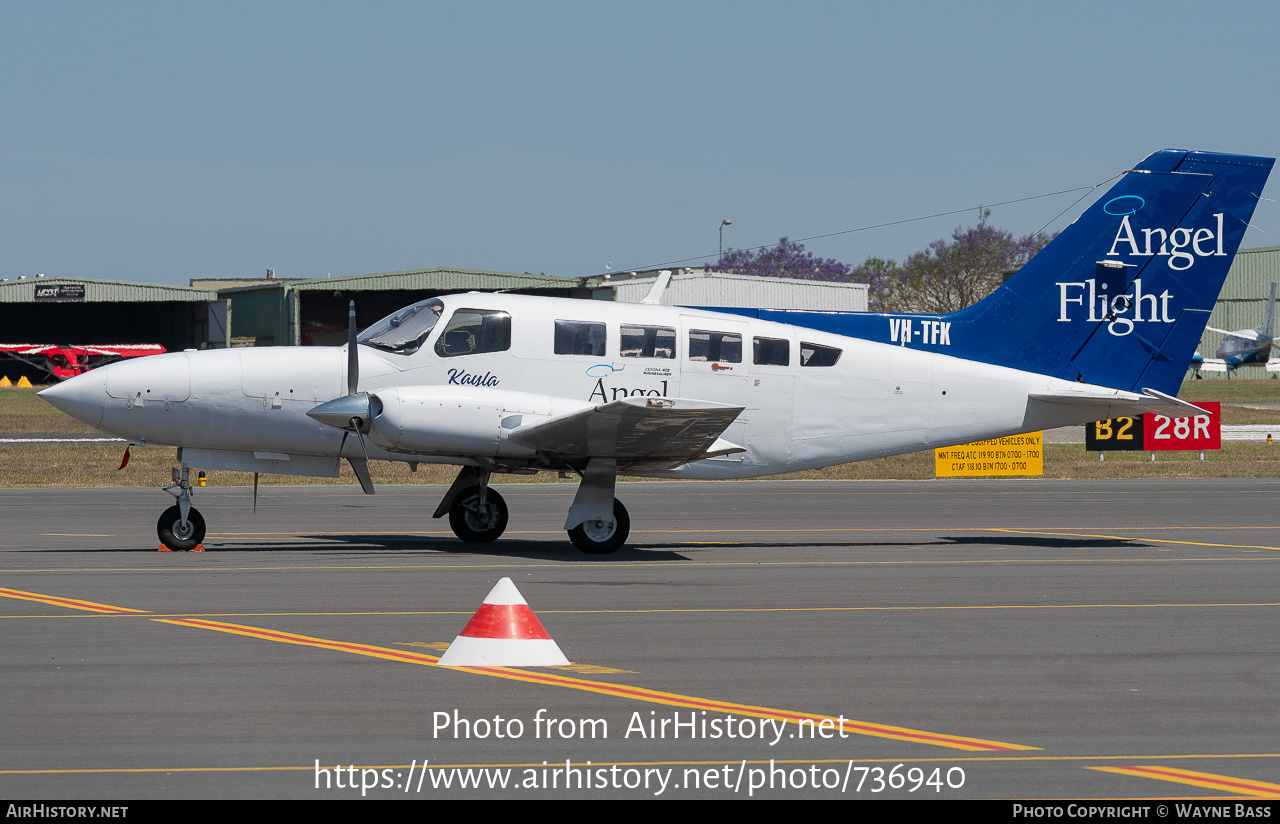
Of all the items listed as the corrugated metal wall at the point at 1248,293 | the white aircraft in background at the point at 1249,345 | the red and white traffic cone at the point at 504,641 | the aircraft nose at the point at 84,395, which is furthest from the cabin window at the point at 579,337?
the corrugated metal wall at the point at 1248,293

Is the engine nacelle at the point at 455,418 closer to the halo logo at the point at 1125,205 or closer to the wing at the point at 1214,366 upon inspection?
the halo logo at the point at 1125,205

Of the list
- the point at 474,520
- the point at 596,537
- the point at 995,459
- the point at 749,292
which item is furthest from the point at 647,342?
the point at 749,292

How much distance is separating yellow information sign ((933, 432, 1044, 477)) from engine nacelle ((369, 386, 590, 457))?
15991 mm

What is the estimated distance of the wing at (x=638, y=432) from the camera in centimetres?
1412

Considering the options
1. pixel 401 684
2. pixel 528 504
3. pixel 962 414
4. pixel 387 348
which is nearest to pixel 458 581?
Result: pixel 387 348

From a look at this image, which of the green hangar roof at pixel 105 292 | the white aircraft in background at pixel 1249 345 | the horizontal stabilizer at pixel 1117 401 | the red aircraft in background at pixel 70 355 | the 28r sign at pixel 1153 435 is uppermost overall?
the green hangar roof at pixel 105 292

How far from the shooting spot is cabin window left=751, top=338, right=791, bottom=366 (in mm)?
16125

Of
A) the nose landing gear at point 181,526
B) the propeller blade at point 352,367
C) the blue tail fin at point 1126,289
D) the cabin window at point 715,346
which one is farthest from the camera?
the blue tail fin at point 1126,289

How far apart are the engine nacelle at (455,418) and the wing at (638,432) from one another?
0.23m

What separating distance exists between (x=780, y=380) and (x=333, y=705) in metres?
9.62

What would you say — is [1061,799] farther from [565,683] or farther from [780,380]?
[780,380]

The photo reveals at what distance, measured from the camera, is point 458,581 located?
504 inches

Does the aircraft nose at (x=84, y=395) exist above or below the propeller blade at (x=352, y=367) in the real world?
below

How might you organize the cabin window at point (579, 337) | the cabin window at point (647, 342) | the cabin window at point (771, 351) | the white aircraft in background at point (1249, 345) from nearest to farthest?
the cabin window at point (579, 337), the cabin window at point (647, 342), the cabin window at point (771, 351), the white aircraft in background at point (1249, 345)
